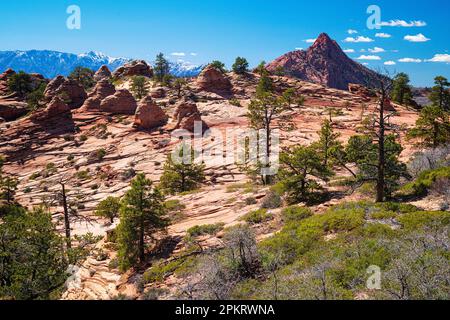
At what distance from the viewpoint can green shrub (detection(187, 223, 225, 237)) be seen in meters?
19.1

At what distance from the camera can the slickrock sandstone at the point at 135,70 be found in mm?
87812

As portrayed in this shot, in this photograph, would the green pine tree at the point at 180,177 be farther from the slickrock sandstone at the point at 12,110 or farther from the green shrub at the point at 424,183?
the slickrock sandstone at the point at 12,110

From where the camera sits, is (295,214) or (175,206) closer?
(295,214)

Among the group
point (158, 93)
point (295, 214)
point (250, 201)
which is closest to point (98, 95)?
point (158, 93)

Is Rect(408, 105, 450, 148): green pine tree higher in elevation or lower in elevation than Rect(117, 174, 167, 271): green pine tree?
higher

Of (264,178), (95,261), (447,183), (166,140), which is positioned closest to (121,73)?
(166,140)

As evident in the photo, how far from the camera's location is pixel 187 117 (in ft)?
167

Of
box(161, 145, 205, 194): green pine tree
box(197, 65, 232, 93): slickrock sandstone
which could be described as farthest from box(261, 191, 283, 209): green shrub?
box(197, 65, 232, 93): slickrock sandstone

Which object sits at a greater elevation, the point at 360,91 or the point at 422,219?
the point at 360,91

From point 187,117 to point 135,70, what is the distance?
46031mm

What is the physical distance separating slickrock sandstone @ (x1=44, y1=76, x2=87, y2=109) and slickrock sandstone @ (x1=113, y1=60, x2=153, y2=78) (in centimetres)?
2204

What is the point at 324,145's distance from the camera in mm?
28766

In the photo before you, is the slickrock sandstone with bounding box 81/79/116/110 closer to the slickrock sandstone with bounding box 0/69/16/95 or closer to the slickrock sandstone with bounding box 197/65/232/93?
the slickrock sandstone with bounding box 197/65/232/93

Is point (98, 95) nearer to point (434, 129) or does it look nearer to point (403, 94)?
point (434, 129)
